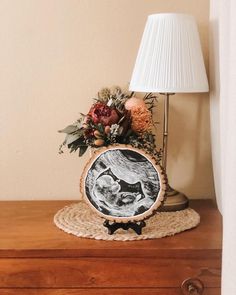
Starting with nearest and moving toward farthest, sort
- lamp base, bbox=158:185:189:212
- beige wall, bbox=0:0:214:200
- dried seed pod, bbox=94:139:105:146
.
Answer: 1. dried seed pod, bbox=94:139:105:146
2. lamp base, bbox=158:185:189:212
3. beige wall, bbox=0:0:214:200

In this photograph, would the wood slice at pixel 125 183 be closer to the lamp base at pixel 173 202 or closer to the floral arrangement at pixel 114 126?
the floral arrangement at pixel 114 126

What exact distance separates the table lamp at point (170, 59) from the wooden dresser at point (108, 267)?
0.42 meters

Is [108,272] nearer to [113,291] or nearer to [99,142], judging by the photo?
[113,291]

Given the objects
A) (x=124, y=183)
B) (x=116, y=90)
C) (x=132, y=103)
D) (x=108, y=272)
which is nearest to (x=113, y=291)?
(x=108, y=272)

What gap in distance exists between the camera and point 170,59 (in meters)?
1.29

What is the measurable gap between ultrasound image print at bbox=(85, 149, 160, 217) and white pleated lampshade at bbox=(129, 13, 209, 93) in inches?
8.3

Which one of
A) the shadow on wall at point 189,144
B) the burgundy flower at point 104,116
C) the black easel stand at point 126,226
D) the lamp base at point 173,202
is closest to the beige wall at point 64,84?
the shadow on wall at point 189,144

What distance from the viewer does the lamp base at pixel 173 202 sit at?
1396mm

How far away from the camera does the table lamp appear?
4.20ft

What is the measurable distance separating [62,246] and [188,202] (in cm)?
49

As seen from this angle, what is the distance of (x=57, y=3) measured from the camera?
1.50m

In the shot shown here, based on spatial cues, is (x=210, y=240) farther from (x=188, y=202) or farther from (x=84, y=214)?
(x=84, y=214)

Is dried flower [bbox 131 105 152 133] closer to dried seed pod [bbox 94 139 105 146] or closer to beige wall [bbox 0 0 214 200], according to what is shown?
dried seed pod [bbox 94 139 105 146]

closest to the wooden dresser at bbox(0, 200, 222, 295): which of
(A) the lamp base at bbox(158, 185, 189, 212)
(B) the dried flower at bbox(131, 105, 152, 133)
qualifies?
(A) the lamp base at bbox(158, 185, 189, 212)
